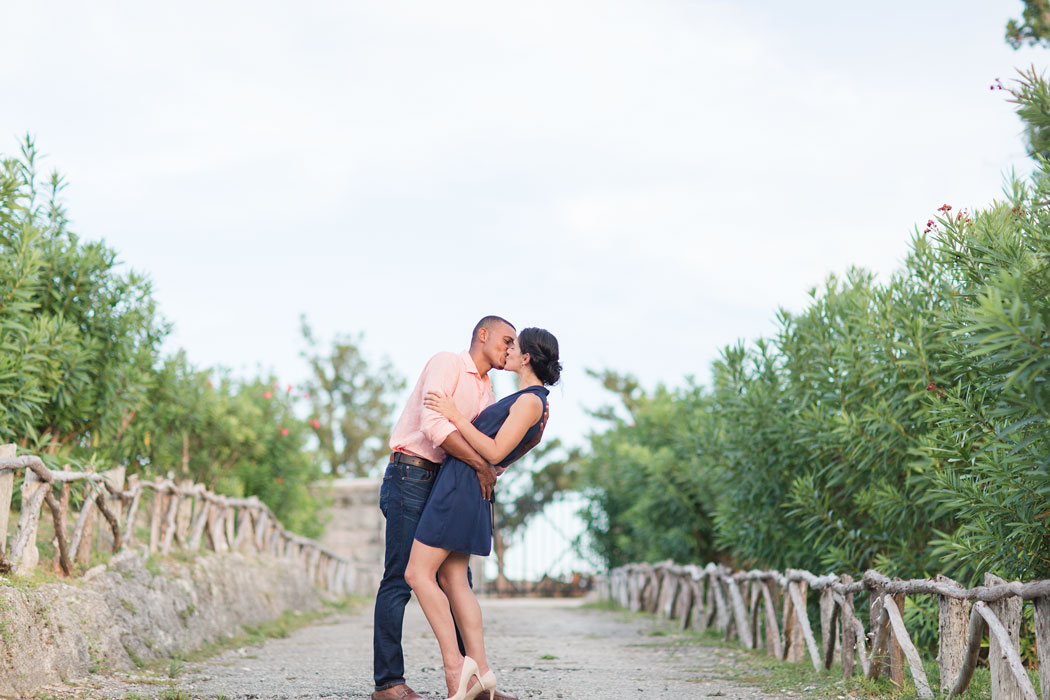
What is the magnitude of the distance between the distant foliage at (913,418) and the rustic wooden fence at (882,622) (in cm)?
47

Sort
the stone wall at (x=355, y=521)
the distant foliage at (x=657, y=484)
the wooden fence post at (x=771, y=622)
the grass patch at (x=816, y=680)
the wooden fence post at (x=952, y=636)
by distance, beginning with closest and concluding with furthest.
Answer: the wooden fence post at (x=952, y=636) < the grass patch at (x=816, y=680) < the wooden fence post at (x=771, y=622) < the distant foliage at (x=657, y=484) < the stone wall at (x=355, y=521)

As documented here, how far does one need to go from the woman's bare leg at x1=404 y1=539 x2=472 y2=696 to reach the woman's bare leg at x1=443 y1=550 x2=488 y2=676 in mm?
54

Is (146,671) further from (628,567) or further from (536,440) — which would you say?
(628,567)

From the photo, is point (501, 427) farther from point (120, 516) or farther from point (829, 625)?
point (120, 516)

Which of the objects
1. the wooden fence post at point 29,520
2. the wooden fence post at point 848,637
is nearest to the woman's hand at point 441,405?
the wooden fence post at point 29,520

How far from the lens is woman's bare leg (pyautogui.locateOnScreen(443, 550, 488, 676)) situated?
4.54 meters

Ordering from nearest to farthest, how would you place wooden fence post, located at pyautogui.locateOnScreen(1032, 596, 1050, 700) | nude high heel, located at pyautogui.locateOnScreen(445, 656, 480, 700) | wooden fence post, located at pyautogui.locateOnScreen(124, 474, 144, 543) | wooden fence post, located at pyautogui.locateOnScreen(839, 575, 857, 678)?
wooden fence post, located at pyautogui.locateOnScreen(1032, 596, 1050, 700) → nude high heel, located at pyautogui.locateOnScreen(445, 656, 480, 700) → wooden fence post, located at pyautogui.locateOnScreen(839, 575, 857, 678) → wooden fence post, located at pyautogui.locateOnScreen(124, 474, 144, 543)

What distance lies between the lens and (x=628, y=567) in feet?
59.7

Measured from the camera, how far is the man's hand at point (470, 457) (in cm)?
446

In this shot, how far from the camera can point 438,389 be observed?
4.51 meters

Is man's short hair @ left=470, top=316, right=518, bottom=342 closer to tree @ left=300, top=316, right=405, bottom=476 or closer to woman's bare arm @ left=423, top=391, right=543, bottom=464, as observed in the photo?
woman's bare arm @ left=423, top=391, right=543, bottom=464

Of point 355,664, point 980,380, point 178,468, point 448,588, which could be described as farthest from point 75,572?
point 178,468

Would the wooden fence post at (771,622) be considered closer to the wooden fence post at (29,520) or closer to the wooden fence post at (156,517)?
the wooden fence post at (156,517)

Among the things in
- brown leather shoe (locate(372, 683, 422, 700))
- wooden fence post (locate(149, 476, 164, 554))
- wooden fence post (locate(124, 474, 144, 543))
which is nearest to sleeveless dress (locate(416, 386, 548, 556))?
brown leather shoe (locate(372, 683, 422, 700))
